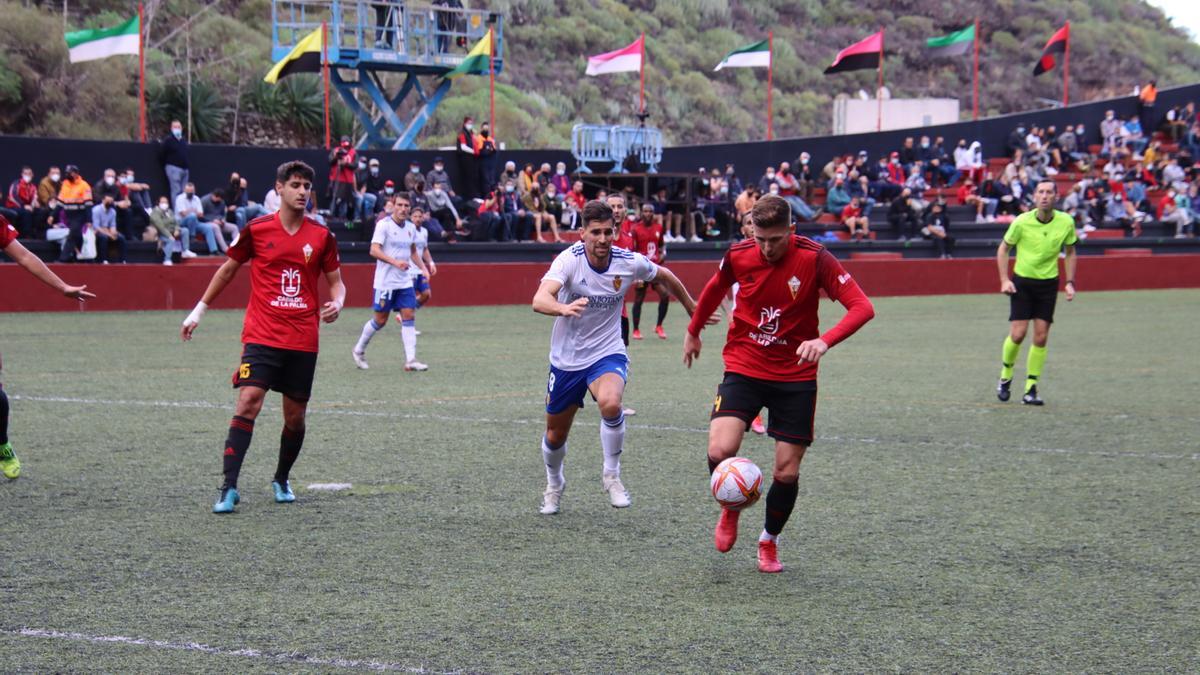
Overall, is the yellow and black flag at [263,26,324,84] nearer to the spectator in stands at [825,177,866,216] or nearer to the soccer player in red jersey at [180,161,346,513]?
the spectator in stands at [825,177,866,216]

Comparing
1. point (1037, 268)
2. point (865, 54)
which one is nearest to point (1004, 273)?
point (1037, 268)

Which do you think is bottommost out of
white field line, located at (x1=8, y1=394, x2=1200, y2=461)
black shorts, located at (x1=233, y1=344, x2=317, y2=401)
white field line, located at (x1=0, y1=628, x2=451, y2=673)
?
white field line, located at (x1=8, y1=394, x2=1200, y2=461)

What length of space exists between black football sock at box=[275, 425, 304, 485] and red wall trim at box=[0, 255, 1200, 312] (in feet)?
53.7

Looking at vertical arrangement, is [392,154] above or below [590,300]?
above

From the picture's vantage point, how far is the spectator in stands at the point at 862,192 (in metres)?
32.1

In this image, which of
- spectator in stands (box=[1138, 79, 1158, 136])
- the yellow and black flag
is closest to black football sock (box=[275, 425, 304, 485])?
the yellow and black flag

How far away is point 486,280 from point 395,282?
11.1m

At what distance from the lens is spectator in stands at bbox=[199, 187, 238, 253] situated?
81.4 feet

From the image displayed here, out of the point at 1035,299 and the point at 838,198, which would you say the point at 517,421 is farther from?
the point at 838,198

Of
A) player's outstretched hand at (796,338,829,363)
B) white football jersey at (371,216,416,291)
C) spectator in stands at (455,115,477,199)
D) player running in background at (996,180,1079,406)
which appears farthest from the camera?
spectator in stands at (455,115,477,199)

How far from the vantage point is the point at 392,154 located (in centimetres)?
2861

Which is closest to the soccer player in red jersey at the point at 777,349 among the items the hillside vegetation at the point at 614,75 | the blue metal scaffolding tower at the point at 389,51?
the blue metal scaffolding tower at the point at 389,51

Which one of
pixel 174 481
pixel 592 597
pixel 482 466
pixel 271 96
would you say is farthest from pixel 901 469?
pixel 271 96

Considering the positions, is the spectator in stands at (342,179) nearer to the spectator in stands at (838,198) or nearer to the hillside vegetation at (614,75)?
the hillside vegetation at (614,75)
